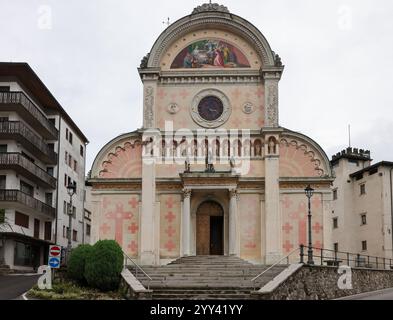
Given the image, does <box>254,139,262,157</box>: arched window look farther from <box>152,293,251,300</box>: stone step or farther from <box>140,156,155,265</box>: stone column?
<box>152,293,251,300</box>: stone step

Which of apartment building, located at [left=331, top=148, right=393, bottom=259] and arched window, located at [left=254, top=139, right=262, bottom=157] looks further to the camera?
apartment building, located at [left=331, top=148, right=393, bottom=259]

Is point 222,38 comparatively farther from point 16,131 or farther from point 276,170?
point 16,131

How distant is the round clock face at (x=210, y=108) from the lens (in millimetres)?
39531

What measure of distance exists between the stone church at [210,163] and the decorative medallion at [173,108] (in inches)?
2.5

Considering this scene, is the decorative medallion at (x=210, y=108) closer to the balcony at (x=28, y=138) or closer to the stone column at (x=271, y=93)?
the stone column at (x=271, y=93)

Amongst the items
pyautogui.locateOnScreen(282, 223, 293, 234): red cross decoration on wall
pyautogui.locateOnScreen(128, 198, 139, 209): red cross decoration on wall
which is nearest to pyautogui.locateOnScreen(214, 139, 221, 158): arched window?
pyautogui.locateOnScreen(128, 198, 139, 209): red cross decoration on wall

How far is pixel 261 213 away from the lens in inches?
1487

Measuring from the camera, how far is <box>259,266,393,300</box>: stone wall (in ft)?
83.4

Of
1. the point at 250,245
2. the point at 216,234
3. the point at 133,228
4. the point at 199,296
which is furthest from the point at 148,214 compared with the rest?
the point at 199,296

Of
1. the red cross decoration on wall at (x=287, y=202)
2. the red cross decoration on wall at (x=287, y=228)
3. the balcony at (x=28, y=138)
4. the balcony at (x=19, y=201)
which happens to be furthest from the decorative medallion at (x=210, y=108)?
the balcony at (x=19, y=201)

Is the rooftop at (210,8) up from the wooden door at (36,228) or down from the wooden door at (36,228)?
up

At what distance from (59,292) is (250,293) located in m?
8.41

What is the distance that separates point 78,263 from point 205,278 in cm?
588

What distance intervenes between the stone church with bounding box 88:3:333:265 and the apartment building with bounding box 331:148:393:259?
1755 cm
